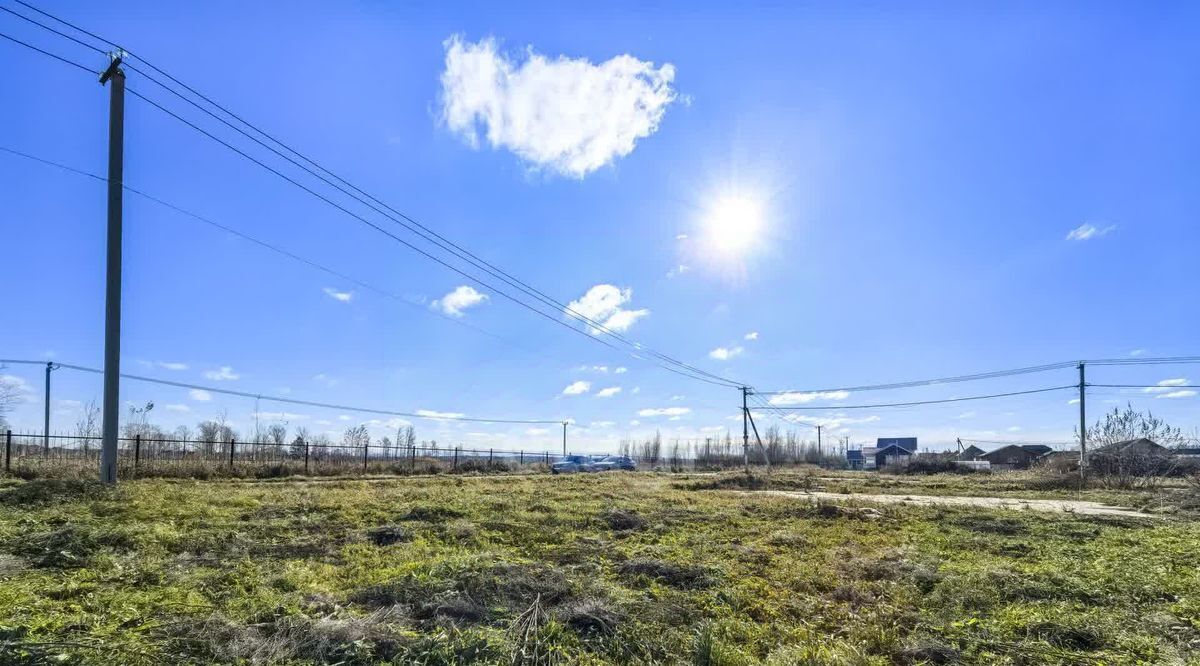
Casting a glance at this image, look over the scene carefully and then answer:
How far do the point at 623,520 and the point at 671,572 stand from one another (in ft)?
13.9

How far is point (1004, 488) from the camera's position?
26875 mm

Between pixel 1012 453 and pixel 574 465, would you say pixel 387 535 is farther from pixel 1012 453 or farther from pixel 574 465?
pixel 1012 453

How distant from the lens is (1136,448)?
29172mm

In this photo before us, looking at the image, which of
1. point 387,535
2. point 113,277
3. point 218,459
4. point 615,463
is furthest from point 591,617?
point 615,463

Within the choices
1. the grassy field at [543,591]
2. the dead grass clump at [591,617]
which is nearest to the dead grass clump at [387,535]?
the grassy field at [543,591]

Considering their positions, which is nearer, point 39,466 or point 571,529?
point 571,529

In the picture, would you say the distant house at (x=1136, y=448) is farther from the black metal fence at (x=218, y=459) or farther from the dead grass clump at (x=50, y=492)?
the dead grass clump at (x=50, y=492)

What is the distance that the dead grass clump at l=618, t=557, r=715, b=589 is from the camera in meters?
5.99

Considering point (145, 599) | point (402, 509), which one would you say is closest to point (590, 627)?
point (145, 599)

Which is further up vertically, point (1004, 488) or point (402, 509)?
point (402, 509)

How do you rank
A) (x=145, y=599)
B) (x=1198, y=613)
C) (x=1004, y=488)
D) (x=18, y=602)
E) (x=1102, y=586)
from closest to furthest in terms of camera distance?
(x=18, y=602), (x=145, y=599), (x=1198, y=613), (x=1102, y=586), (x=1004, y=488)

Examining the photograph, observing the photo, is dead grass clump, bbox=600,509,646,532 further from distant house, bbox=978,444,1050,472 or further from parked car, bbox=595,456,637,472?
distant house, bbox=978,444,1050,472

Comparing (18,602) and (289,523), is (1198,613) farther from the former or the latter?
(289,523)

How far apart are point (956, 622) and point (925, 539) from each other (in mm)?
5650
